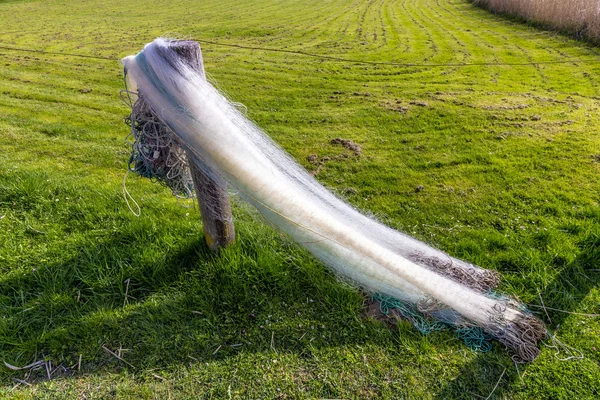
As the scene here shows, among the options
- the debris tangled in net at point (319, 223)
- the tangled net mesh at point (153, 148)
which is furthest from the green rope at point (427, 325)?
the tangled net mesh at point (153, 148)

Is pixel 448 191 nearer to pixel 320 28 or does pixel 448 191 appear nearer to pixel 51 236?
pixel 51 236

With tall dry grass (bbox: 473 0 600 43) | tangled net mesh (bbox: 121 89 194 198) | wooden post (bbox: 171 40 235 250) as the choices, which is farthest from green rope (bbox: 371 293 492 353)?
tall dry grass (bbox: 473 0 600 43)

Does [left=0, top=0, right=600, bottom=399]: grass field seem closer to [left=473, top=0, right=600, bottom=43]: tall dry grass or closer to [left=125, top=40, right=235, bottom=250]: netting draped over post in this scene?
[left=125, top=40, right=235, bottom=250]: netting draped over post

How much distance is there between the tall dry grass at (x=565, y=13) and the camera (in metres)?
10.8

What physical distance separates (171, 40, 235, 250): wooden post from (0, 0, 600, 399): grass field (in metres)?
0.15

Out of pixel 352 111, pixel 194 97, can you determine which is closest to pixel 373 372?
pixel 194 97

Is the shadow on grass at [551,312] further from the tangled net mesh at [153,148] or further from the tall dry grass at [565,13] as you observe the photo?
the tall dry grass at [565,13]

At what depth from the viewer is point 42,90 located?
8008mm

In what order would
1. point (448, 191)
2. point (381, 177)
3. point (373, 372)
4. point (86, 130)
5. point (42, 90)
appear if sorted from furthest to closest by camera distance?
point (42, 90) → point (86, 130) → point (381, 177) → point (448, 191) → point (373, 372)

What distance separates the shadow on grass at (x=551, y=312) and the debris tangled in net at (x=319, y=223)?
138 millimetres

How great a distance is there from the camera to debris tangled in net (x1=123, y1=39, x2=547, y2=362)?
7.87 feet

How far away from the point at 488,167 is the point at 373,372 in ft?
11.4

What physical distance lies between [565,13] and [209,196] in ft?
48.3

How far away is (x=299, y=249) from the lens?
3.37 metres
